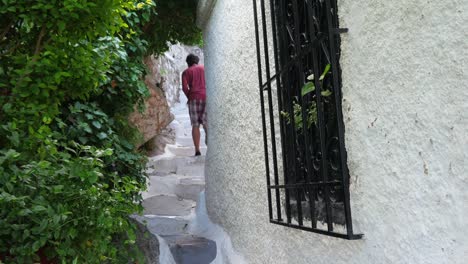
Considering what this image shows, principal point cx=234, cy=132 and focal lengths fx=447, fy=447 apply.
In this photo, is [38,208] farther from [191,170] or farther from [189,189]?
[191,170]

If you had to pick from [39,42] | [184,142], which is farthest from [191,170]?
[39,42]

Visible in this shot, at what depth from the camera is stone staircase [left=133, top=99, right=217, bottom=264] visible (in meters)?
3.91

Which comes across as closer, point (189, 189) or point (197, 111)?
point (189, 189)

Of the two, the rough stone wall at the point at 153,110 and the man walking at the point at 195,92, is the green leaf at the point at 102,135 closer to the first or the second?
the rough stone wall at the point at 153,110

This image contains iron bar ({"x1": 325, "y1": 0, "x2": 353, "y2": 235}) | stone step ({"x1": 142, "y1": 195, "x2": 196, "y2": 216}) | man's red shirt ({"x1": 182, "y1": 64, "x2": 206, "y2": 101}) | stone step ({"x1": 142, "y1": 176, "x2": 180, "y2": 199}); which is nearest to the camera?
iron bar ({"x1": 325, "y1": 0, "x2": 353, "y2": 235})

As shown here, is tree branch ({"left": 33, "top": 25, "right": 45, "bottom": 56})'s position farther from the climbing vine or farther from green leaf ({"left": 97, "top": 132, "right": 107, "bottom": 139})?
green leaf ({"left": 97, "top": 132, "right": 107, "bottom": 139})

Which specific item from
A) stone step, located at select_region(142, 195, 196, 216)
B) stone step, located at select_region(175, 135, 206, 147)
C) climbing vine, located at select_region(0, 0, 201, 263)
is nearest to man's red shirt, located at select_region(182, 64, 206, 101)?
stone step, located at select_region(142, 195, 196, 216)

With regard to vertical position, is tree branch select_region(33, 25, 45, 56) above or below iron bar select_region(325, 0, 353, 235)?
above

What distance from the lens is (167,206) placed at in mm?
5598

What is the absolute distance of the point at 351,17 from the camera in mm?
1638

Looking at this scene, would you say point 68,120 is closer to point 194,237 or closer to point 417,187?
point 194,237

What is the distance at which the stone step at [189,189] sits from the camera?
20.3 feet

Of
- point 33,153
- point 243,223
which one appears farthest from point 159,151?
point 33,153

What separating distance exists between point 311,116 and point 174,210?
380cm
